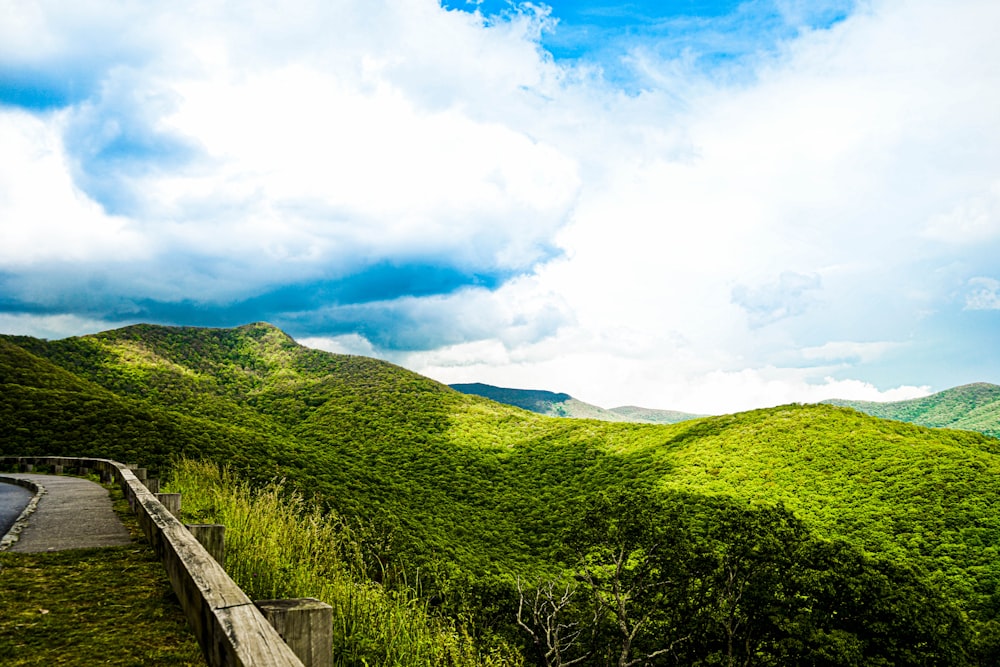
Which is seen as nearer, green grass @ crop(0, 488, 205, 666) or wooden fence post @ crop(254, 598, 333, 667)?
wooden fence post @ crop(254, 598, 333, 667)

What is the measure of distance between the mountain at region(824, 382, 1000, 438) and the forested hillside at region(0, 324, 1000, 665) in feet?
360

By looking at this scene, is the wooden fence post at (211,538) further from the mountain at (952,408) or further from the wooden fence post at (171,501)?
the mountain at (952,408)

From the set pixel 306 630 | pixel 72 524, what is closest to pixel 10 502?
pixel 72 524

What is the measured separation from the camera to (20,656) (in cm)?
323

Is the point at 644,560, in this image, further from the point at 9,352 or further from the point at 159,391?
the point at 159,391

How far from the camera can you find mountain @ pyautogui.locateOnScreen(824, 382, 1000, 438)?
13362 cm

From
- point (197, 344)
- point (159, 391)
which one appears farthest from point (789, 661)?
point (197, 344)

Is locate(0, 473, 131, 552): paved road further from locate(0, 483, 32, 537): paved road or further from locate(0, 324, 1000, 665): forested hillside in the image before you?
locate(0, 324, 1000, 665): forested hillside

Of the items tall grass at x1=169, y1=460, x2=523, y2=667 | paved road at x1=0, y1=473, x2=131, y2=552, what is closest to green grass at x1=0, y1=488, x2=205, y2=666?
paved road at x1=0, y1=473, x2=131, y2=552

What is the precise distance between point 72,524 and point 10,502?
155 inches

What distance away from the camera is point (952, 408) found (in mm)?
153125

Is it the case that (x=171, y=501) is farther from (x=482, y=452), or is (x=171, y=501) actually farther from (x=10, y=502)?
(x=482, y=452)

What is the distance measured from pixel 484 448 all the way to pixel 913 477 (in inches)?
1567

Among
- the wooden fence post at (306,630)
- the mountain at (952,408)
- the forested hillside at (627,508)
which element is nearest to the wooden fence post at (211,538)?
the wooden fence post at (306,630)
